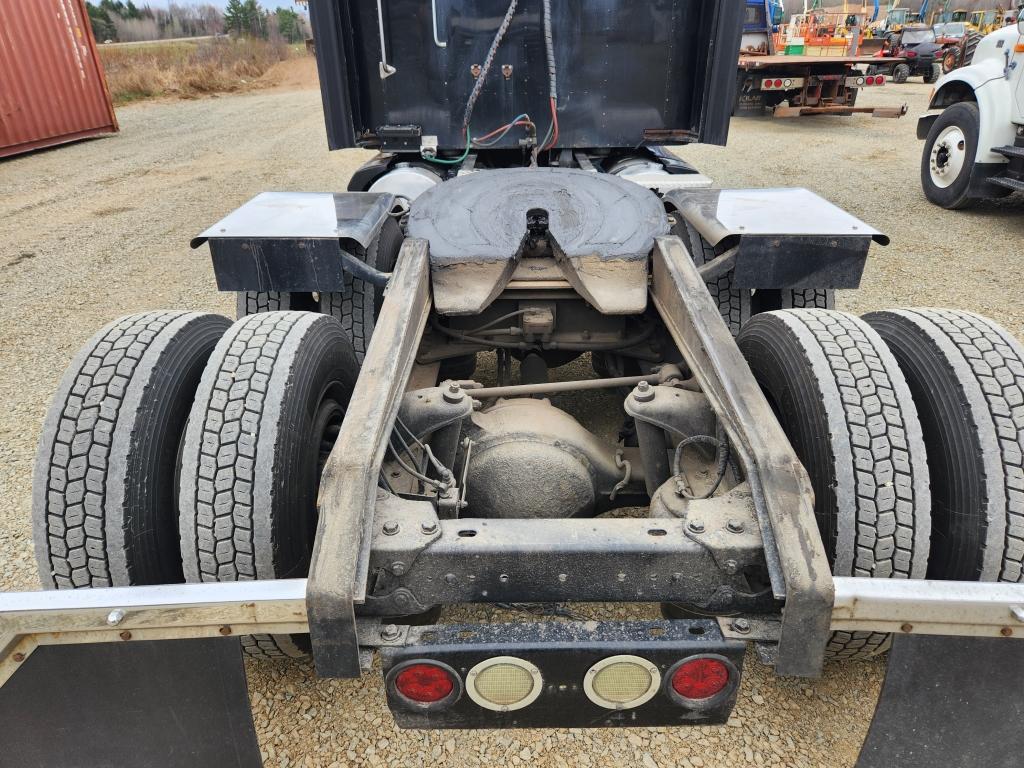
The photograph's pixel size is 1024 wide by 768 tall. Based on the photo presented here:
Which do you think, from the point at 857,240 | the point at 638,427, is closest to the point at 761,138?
the point at 857,240

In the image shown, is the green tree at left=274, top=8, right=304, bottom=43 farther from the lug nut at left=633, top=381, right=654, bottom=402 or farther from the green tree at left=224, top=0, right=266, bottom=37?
the lug nut at left=633, top=381, right=654, bottom=402

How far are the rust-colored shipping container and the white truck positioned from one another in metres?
13.3

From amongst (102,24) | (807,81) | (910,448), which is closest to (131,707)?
(910,448)

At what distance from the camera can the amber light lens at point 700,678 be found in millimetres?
1327

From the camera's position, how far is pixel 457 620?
2.46 m

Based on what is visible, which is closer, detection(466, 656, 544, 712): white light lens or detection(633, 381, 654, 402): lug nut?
detection(466, 656, 544, 712): white light lens

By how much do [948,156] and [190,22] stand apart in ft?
179

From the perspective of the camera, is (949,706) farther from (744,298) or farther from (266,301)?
(266,301)

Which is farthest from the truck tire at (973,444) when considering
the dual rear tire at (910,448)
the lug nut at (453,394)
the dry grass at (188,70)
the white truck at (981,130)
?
the dry grass at (188,70)

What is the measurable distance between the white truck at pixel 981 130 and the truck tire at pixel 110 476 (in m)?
7.75

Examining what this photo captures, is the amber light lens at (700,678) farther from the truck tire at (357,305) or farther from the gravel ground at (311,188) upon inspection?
the truck tire at (357,305)

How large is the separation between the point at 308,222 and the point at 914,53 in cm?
2523

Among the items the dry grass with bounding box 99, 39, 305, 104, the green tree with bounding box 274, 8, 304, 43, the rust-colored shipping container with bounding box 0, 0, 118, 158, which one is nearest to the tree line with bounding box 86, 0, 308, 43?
the green tree with bounding box 274, 8, 304, 43

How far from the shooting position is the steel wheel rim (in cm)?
751
